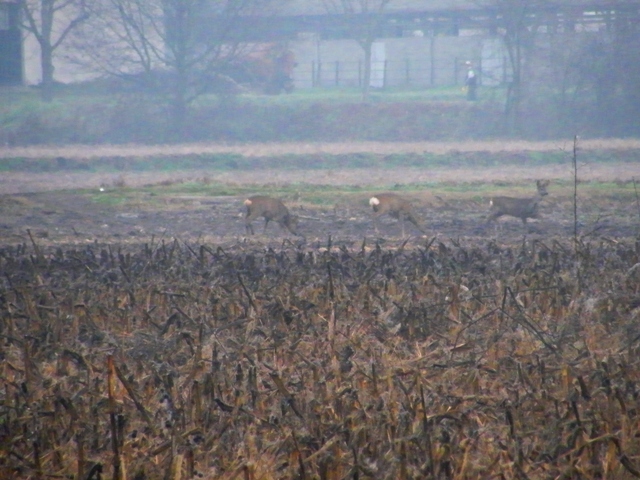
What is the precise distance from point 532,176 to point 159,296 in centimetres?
2147

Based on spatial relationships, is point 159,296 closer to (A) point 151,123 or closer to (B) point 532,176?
(B) point 532,176

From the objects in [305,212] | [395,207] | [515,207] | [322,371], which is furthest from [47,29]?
[322,371]

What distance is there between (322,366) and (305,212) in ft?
45.8

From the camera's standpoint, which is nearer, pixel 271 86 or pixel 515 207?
pixel 515 207

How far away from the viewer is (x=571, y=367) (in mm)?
7195

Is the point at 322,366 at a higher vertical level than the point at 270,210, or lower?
higher

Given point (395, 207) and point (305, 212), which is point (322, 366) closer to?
point (395, 207)

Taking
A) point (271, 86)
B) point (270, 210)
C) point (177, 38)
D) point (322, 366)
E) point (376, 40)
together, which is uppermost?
point (376, 40)

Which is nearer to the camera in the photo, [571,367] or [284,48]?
[571,367]

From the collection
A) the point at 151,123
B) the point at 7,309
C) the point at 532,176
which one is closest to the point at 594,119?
the point at 532,176

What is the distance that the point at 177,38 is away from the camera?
46.4 m

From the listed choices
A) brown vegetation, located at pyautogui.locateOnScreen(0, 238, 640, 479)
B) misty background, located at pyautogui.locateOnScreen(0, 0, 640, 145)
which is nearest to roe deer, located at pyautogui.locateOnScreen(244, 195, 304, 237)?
brown vegetation, located at pyautogui.locateOnScreen(0, 238, 640, 479)

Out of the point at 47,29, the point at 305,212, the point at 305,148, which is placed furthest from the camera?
the point at 47,29

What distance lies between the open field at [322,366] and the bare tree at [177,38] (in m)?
32.1
